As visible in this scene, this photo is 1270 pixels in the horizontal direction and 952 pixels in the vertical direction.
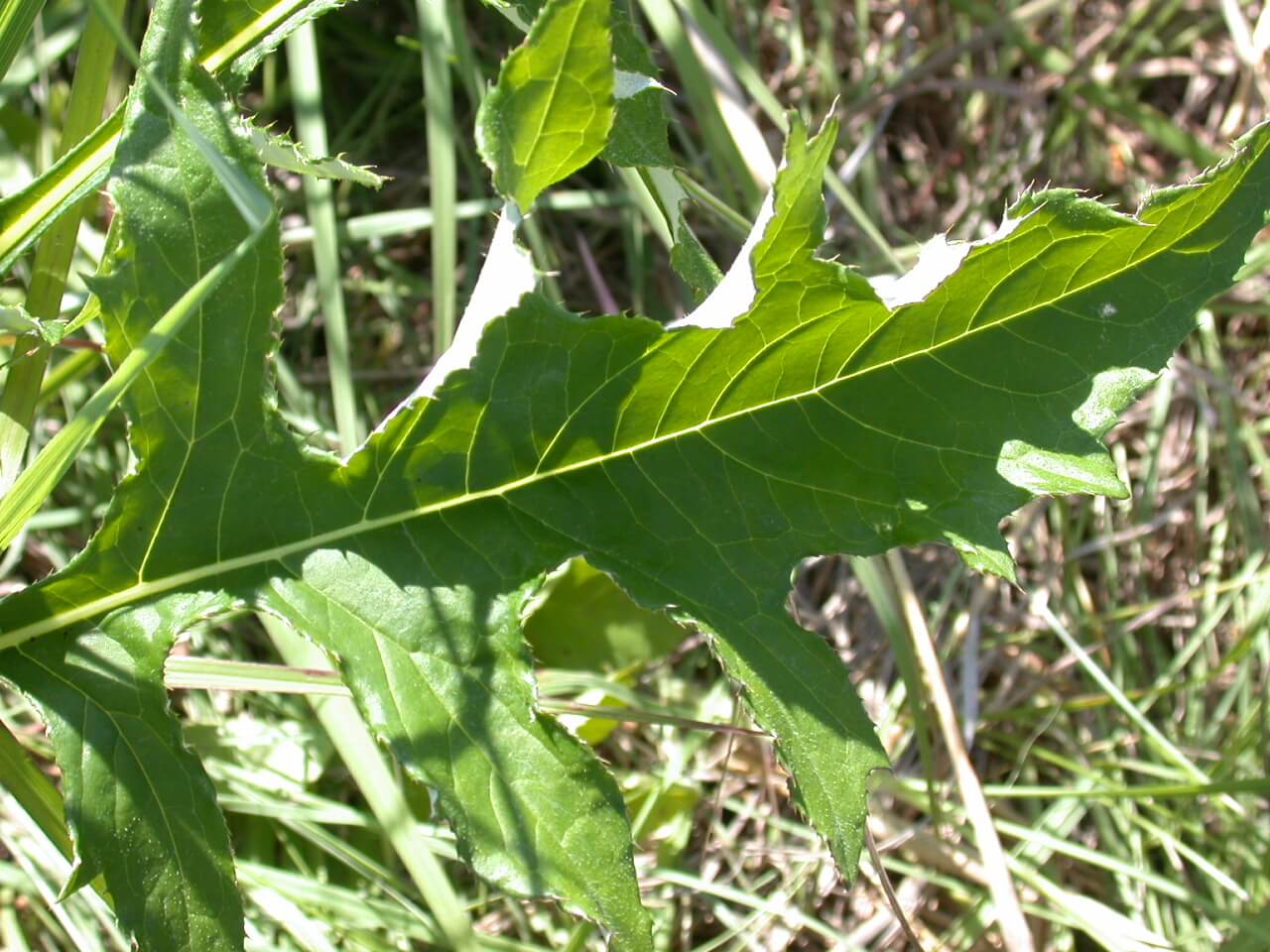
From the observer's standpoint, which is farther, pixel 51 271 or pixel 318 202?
pixel 318 202

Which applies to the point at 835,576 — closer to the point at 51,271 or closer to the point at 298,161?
the point at 298,161

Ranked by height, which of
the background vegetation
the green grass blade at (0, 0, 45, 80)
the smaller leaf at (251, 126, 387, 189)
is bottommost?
the background vegetation

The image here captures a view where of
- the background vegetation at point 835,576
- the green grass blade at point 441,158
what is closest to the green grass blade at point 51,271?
the background vegetation at point 835,576

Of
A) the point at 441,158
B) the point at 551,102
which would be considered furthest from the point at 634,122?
the point at 441,158

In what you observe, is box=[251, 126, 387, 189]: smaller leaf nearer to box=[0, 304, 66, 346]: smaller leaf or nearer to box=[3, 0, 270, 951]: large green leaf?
box=[3, 0, 270, 951]: large green leaf

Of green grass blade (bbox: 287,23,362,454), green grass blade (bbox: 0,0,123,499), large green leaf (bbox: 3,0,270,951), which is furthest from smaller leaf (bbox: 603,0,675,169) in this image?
green grass blade (bbox: 287,23,362,454)

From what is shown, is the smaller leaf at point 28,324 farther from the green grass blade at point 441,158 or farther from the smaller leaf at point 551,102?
the green grass blade at point 441,158
